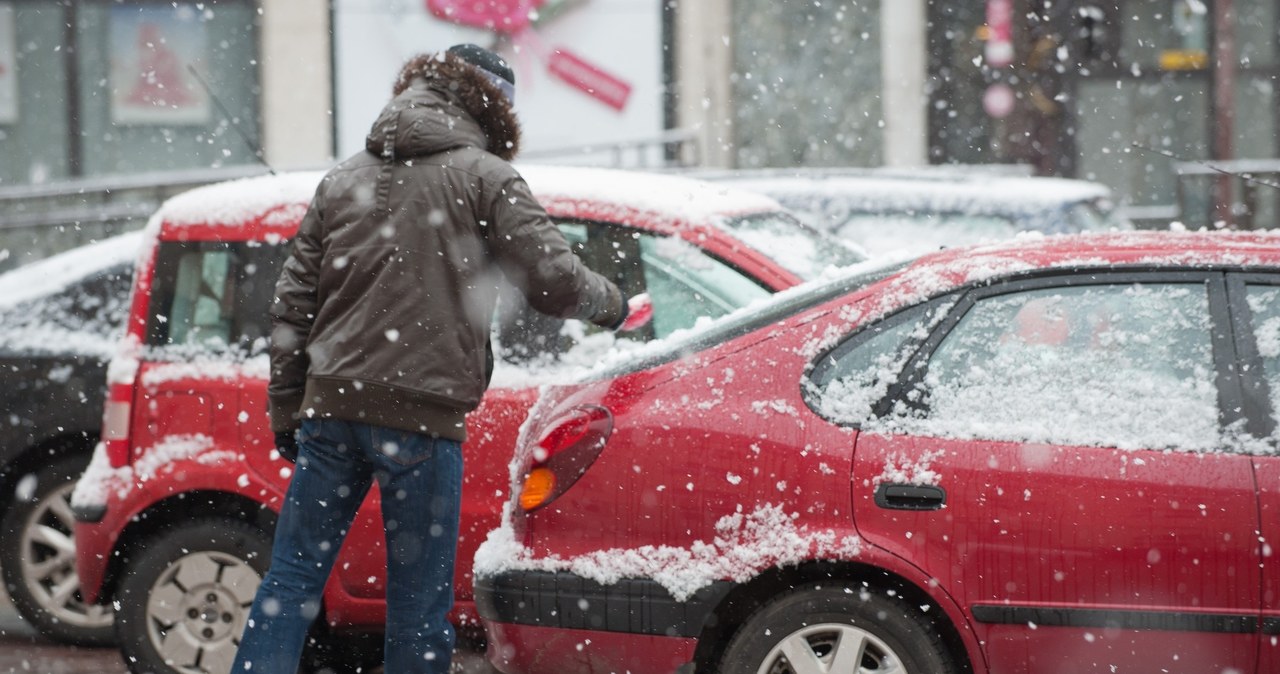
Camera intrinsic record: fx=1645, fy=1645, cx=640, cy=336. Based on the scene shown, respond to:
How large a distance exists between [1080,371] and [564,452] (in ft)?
4.03

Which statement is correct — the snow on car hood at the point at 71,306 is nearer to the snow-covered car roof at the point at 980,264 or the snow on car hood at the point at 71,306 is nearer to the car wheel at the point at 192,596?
the car wheel at the point at 192,596

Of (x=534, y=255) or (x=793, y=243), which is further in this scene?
(x=793, y=243)

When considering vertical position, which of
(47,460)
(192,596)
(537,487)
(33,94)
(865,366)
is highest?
(33,94)

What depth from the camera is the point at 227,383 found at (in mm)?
5133

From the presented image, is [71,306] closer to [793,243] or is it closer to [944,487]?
[793,243]

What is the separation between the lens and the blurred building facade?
15.3 metres

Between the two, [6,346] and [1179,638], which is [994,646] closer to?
[1179,638]

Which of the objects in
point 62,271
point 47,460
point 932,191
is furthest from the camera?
point 932,191

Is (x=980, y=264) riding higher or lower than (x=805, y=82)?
lower

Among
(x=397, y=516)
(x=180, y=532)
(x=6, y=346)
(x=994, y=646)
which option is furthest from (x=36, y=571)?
(x=994, y=646)

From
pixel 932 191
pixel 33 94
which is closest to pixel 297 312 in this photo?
pixel 932 191

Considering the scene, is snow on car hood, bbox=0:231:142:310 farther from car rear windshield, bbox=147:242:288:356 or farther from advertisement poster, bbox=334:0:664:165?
advertisement poster, bbox=334:0:664:165

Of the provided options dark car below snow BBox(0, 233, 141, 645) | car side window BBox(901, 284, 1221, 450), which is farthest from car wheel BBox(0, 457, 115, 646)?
car side window BBox(901, 284, 1221, 450)

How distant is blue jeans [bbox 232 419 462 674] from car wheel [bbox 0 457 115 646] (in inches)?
92.1
